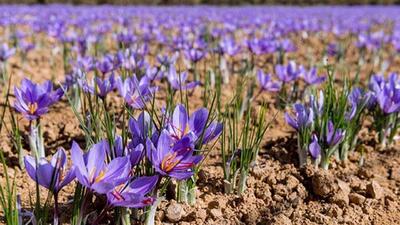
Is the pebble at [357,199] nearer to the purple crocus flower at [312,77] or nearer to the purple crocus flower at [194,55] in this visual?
the purple crocus flower at [312,77]

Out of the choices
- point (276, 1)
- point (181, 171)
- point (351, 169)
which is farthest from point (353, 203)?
point (276, 1)

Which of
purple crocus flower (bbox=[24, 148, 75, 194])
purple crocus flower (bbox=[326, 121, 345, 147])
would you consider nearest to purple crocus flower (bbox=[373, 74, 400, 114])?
purple crocus flower (bbox=[326, 121, 345, 147])

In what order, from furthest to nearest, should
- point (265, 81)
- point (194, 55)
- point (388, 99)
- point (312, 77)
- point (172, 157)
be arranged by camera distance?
point (194, 55)
point (312, 77)
point (265, 81)
point (388, 99)
point (172, 157)

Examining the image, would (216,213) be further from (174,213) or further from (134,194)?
(134,194)

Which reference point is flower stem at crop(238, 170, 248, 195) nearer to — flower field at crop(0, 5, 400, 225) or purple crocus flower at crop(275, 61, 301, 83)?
flower field at crop(0, 5, 400, 225)

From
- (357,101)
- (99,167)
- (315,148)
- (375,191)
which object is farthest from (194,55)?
(99,167)

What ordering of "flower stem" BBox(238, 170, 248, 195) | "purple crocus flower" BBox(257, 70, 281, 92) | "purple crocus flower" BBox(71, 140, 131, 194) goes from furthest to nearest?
"purple crocus flower" BBox(257, 70, 281, 92)
"flower stem" BBox(238, 170, 248, 195)
"purple crocus flower" BBox(71, 140, 131, 194)

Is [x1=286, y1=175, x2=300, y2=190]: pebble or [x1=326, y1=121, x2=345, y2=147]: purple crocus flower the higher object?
[x1=326, y1=121, x2=345, y2=147]: purple crocus flower
